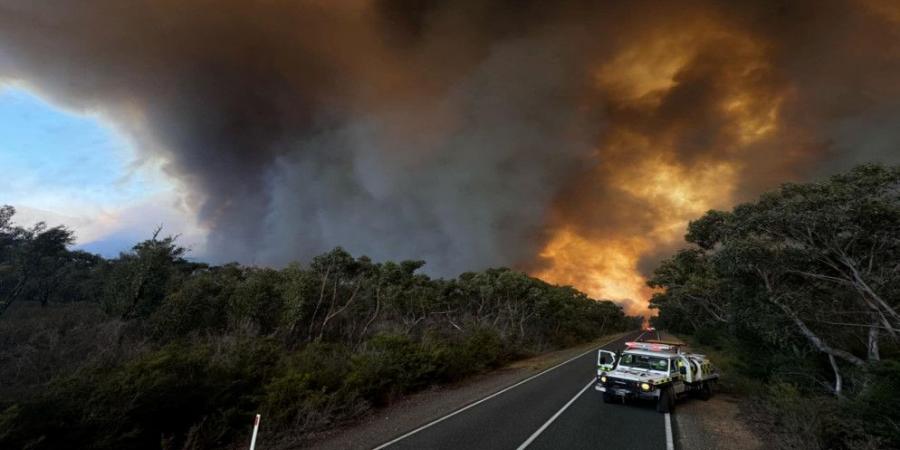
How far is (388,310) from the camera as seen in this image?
32.2 meters

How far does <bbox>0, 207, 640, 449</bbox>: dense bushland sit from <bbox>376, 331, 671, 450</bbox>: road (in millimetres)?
3132

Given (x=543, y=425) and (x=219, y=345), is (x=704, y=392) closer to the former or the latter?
(x=543, y=425)

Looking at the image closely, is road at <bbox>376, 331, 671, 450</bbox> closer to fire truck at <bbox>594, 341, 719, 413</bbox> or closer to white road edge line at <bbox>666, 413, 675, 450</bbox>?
white road edge line at <bbox>666, 413, 675, 450</bbox>

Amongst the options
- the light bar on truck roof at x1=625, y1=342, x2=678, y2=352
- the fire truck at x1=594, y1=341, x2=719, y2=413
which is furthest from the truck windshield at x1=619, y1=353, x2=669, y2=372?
the light bar on truck roof at x1=625, y1=342, x2=678, y2=352

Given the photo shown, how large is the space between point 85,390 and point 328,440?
4.95 metres

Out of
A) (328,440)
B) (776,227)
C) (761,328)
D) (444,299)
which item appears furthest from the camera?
(444,299)

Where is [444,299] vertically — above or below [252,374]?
above

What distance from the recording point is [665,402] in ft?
39.5

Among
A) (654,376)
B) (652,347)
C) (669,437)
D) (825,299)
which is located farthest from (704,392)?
(669,437)

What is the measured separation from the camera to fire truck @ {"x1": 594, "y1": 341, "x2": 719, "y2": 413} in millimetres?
12312

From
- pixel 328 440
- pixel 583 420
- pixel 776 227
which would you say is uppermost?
pixel 776 227

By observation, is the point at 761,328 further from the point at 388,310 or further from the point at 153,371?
the point at 388,310

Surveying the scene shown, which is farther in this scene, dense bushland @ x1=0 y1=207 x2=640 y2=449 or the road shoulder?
the road shoulder

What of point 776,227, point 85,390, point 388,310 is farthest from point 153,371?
point 388,310
